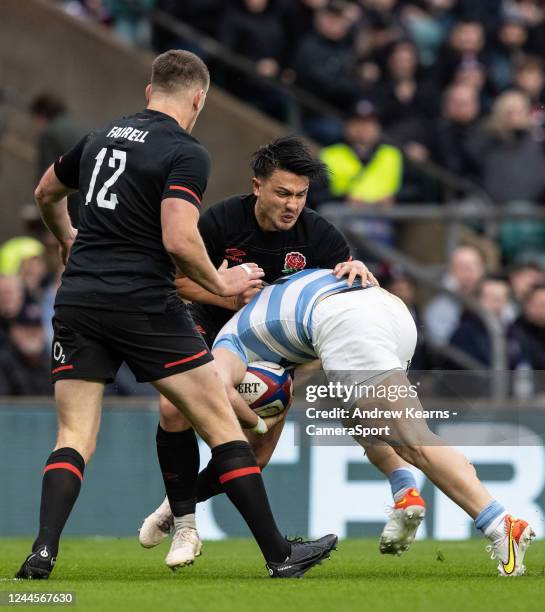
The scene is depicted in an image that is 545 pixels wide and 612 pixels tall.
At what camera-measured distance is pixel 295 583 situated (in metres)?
6.77

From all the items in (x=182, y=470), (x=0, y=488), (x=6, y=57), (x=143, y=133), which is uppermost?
(x=6, y=57)

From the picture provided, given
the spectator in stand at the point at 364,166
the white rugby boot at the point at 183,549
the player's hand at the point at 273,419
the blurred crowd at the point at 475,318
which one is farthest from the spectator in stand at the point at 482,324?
the white rugby boot at the point at 183,549

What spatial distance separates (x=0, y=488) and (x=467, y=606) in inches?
232

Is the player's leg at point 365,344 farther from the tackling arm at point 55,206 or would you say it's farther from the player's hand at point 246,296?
the tackling arm at point 55,206

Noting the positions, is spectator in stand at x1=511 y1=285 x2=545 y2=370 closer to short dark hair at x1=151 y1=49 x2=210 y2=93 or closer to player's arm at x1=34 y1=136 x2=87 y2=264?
player's arm at x1=34 y1=136 x2=87 y2=264

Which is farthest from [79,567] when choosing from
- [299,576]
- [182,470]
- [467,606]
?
[467,606]

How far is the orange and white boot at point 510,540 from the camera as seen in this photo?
7094 millimetres

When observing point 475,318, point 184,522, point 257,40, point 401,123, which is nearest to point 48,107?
point 257,40

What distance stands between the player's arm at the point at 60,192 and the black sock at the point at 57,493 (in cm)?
118

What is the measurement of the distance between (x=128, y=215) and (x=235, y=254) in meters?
1.13

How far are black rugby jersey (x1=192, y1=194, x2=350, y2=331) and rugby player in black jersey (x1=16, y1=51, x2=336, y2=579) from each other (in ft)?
2.89

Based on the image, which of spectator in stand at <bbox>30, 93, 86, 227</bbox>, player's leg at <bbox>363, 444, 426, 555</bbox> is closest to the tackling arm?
player's leg at <bbox>363, 444, 426, 555</bbox>

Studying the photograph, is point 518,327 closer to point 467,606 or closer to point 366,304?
point 366,304

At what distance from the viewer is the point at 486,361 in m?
12.2
